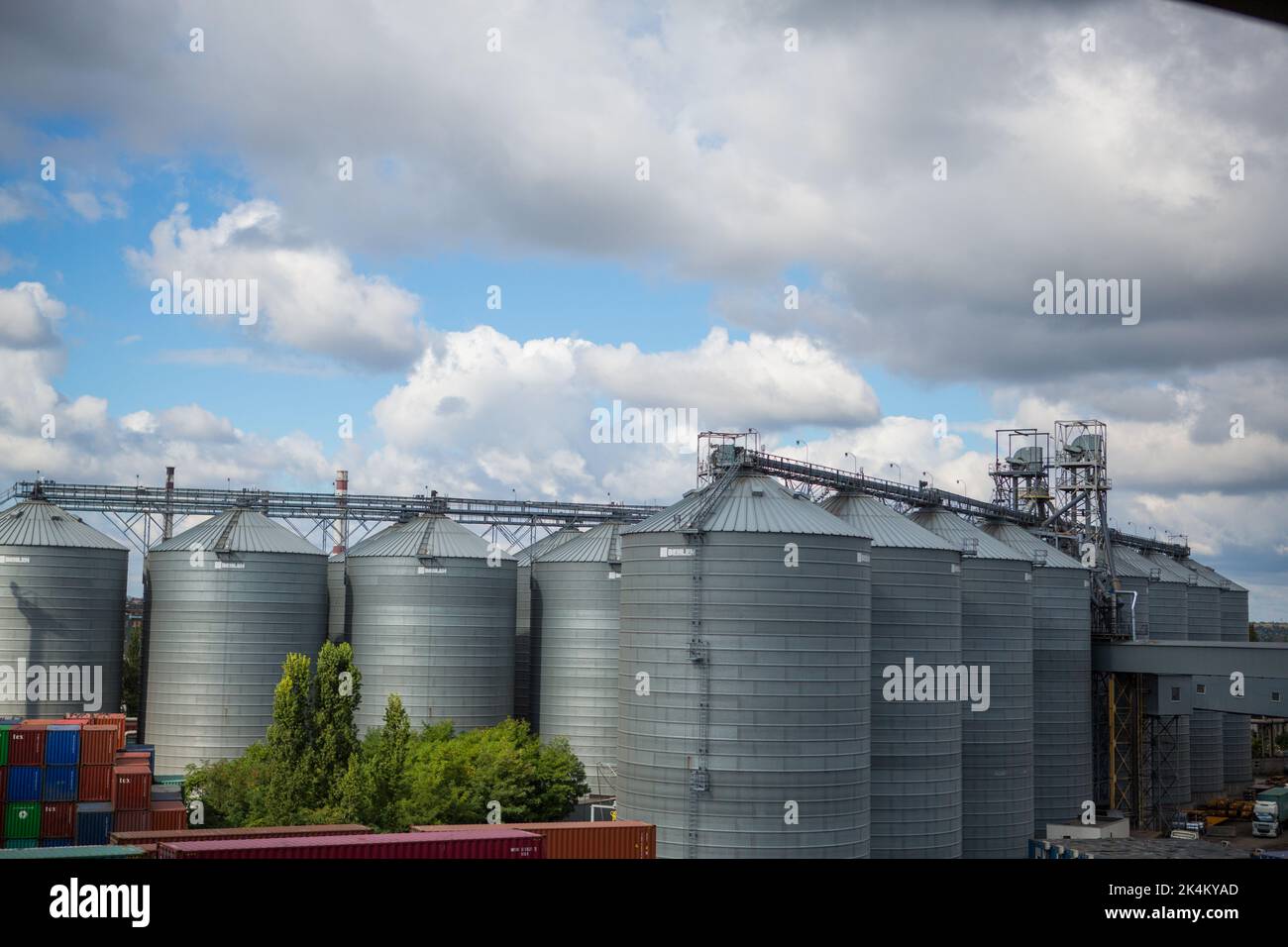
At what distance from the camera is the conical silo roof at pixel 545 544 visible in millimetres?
74812

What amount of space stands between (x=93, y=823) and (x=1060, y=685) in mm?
50062

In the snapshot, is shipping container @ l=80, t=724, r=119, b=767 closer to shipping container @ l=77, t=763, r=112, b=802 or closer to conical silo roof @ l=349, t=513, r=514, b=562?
shipping container @ l=77, t=763, r=112, b=802

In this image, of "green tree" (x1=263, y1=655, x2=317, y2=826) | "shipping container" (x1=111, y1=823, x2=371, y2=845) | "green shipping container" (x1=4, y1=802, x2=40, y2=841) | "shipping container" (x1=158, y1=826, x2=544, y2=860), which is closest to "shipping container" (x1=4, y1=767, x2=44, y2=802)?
"green shipping container" (x1=4, y1=802, x2=40, y2=841)

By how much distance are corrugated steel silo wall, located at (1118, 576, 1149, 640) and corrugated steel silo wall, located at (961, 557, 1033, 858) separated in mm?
24908

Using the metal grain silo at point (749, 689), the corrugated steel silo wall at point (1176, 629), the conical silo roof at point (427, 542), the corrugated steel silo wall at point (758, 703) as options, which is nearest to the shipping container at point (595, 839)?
the corrugated steel silo wall at point (758, 703)

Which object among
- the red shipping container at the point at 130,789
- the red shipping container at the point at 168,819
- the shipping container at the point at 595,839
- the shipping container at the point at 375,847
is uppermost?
the shipping container at the point at 375,847

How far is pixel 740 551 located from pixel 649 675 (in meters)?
6.16

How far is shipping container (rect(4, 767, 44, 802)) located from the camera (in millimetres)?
41562

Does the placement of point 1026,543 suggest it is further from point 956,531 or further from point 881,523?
A: point 881,523

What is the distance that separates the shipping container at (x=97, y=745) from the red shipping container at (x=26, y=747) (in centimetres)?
142

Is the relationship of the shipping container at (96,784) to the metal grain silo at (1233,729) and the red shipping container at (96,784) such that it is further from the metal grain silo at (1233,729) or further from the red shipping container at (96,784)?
the metal grain silo at (1233,729)
